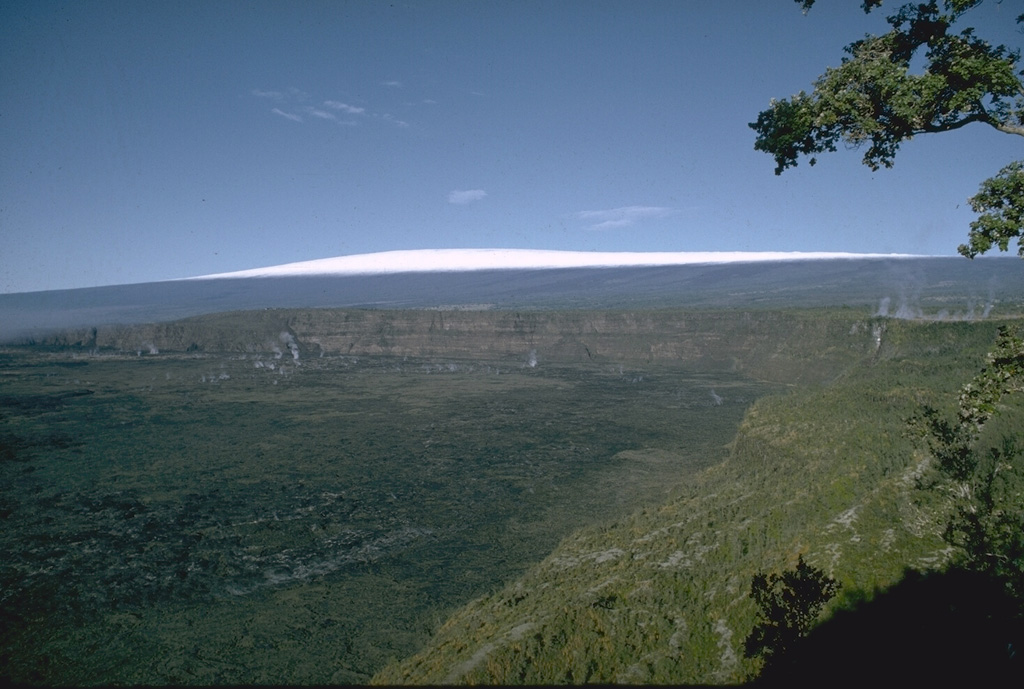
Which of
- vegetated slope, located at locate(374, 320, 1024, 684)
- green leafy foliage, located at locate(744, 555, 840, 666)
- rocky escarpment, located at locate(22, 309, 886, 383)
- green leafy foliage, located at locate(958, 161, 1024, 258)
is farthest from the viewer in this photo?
rocky escarpment, located at locate(22, 309, 886, 383)

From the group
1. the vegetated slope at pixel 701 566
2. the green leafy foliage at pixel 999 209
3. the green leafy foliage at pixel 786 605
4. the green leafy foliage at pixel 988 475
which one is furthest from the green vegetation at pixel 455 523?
the green leafy foliage at pixel 999 209

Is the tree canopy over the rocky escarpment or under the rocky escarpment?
over

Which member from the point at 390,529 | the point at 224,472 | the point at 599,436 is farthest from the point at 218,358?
the point at 390,529

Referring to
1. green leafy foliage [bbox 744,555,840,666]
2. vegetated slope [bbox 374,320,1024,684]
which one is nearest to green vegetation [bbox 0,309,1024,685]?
vegetated slope [bbox 374,320,1024,684]

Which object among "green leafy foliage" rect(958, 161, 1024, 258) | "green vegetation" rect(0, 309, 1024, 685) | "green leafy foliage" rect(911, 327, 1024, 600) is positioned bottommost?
"green vegetation" rect(0, 309, 1024, 685)

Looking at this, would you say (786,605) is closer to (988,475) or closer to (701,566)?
(701,566)

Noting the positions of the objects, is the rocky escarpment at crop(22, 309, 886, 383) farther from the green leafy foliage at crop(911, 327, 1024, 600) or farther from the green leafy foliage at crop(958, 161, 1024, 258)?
the green leafy foliage at crop(958, 161, 1024, 258)
